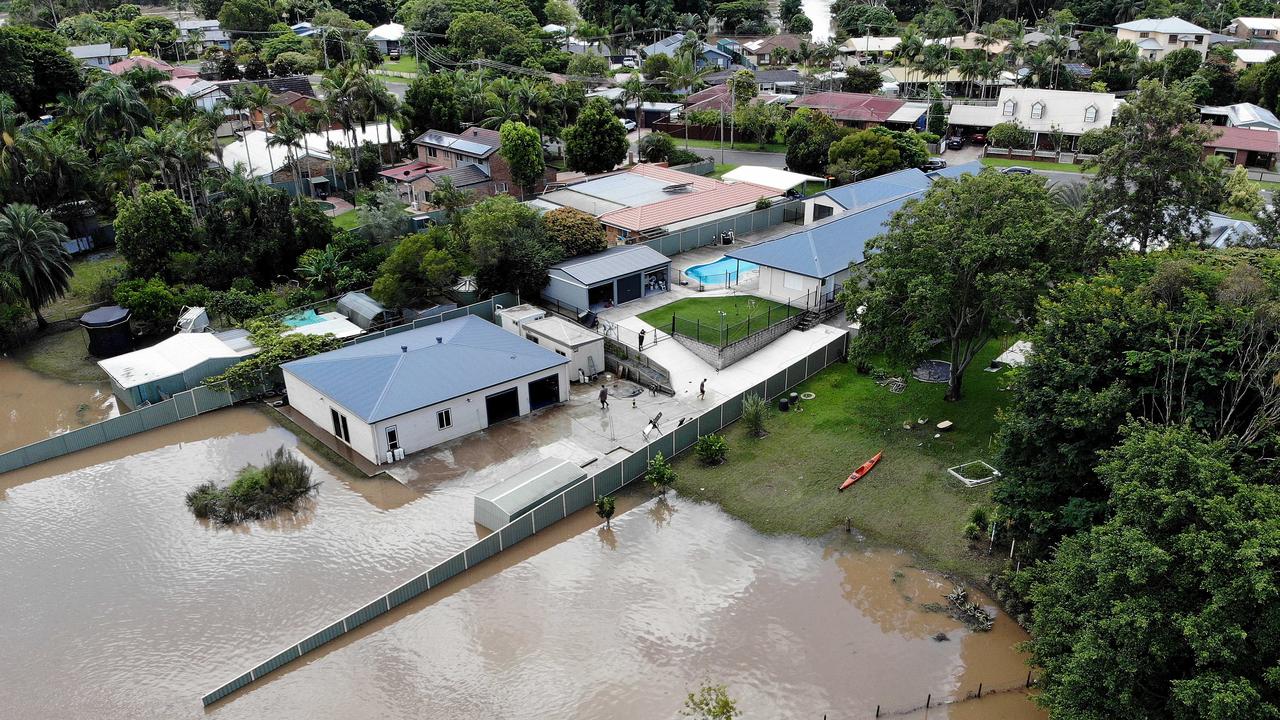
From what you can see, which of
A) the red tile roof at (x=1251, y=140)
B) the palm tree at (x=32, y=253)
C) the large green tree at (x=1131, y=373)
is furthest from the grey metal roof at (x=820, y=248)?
the red tile roof at (x=1251, y=140)

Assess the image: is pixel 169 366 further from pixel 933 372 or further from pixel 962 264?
pixel 933 372

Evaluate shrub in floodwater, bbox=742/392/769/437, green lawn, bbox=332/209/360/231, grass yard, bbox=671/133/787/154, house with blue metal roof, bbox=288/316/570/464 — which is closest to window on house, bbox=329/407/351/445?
house with blue metal roof, bbox=288/316/570/464

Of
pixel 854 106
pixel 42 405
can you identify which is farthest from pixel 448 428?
pixel 854 106

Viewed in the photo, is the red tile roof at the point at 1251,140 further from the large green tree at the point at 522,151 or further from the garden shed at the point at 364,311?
the garden shed at the point at 364,311

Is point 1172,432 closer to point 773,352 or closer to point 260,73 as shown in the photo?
point 773,352

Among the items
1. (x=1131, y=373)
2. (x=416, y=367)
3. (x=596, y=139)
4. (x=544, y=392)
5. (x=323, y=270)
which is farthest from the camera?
(x=596, y=139)

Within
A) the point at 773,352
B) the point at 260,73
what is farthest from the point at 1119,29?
the point at 260,73

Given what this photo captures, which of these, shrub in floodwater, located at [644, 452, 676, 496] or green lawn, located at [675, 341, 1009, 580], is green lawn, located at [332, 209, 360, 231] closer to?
green lawn, located at [675, 341, 1009, 580]
